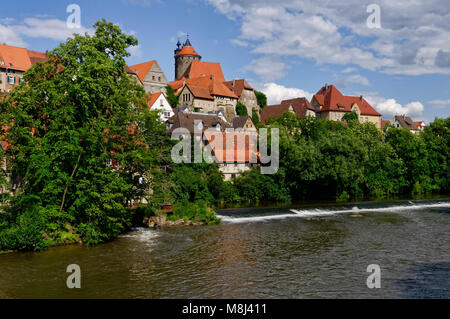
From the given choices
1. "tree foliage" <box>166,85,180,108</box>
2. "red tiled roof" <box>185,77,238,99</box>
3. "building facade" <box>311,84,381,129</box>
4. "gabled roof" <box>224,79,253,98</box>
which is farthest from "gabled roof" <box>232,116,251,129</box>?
"building facade" <box>311,84,381,129</box>

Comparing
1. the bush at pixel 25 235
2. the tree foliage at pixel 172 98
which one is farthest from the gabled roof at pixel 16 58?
the bush at pixel 25 235

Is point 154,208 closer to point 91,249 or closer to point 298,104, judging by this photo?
point 91,249

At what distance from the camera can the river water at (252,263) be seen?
16062 millimetres

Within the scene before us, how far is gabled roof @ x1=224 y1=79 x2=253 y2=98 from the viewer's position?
3477 inches

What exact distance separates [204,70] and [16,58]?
44.8 m

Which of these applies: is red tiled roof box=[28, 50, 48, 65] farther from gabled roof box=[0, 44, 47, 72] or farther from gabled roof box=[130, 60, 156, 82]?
gabled roof box=[130, 60, 156, 82]

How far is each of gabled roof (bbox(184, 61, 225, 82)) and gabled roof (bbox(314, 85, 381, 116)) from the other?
2400 cm

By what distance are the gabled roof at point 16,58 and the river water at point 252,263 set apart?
46733 mm

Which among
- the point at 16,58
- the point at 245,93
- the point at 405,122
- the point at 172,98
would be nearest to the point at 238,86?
the point at 245,93

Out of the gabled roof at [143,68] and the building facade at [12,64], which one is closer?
the building facade at [12,64]

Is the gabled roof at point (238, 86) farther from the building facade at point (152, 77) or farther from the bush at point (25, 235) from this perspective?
the bush at point (25, 235)

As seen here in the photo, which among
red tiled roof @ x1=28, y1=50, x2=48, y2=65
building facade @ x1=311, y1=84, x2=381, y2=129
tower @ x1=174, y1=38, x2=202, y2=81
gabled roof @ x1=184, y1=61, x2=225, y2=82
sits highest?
tower @ x1=174, y1=38, x2=202, y2=81

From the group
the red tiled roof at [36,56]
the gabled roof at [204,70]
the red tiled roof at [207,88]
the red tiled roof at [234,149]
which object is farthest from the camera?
the gabled roof at [204,70]

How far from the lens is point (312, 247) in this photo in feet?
74.6
